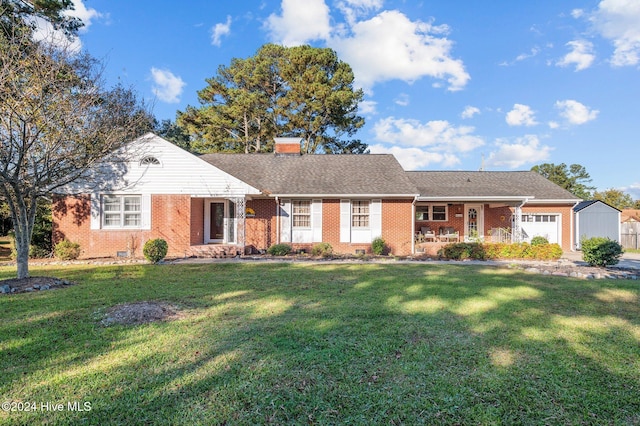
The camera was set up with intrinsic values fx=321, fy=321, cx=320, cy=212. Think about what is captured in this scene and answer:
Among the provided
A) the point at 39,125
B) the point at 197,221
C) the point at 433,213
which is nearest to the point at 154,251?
the point at 197,221

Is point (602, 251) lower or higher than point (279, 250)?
higher

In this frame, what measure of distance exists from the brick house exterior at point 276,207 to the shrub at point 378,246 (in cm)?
55

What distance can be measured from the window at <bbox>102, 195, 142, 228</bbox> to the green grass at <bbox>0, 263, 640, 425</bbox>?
762 centimetres

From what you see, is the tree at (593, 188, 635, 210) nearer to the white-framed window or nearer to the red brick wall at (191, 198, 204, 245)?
the white-framed window

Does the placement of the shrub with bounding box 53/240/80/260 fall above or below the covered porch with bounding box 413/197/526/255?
below

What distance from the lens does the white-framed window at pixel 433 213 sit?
18422 mm

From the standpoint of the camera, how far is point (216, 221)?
1595 cm

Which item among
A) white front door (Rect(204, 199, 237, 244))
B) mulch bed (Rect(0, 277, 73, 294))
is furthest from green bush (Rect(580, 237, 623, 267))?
mulch bed (Rect(0, 277, 73, 294))

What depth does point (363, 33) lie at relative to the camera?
56.6ft

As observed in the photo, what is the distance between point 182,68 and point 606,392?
80.8 ft

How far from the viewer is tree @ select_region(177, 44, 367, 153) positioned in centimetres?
2742

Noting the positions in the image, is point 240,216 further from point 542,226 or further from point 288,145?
point 542,226

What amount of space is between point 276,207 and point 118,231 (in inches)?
270

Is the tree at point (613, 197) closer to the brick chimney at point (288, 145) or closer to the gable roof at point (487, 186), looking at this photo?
the gable roof at point (487, 186)
